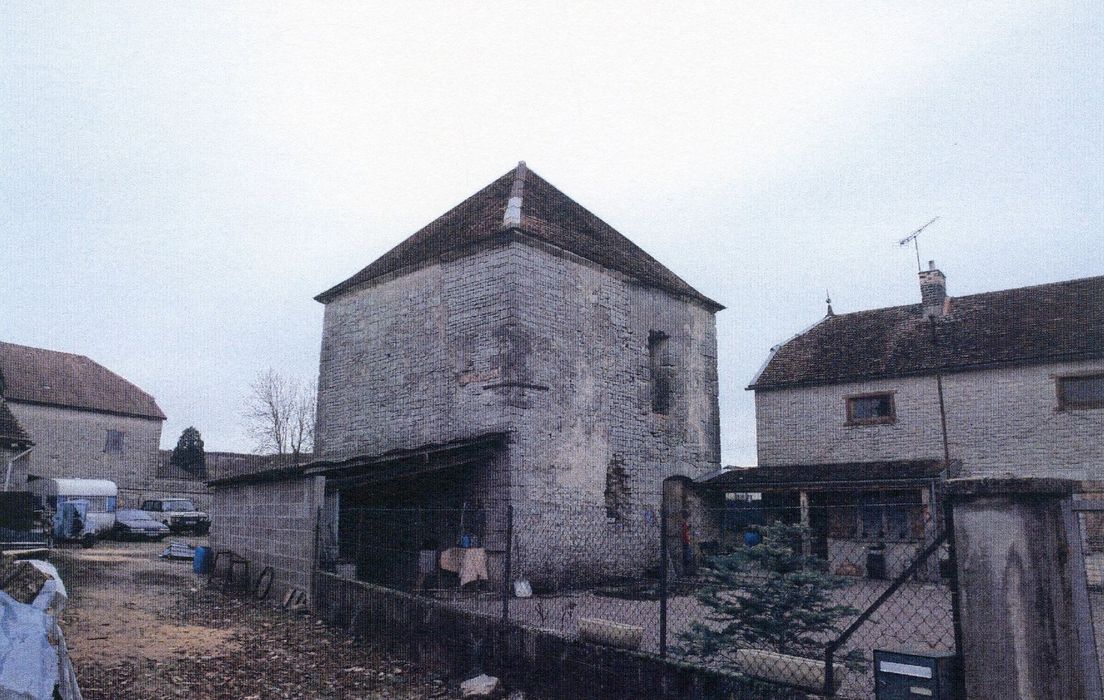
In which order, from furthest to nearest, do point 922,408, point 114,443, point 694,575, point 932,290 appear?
point 114,443, point 932,290, point 922,408, point 694,575

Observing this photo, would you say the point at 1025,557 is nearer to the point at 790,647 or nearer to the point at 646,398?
the point at 790,647

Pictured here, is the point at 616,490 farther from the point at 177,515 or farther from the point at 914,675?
the point at 177,515

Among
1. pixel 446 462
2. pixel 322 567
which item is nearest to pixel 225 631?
pixel 322 567

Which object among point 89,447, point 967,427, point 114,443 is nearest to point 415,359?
point 967,427

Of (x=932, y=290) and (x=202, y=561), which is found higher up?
(x=932, y=290)

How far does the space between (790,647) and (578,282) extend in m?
11.0

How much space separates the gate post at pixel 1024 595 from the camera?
377cm

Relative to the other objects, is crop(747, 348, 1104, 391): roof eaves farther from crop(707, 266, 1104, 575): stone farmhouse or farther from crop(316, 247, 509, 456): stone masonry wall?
crop(316, 247, 509, 456): stone masonry wall

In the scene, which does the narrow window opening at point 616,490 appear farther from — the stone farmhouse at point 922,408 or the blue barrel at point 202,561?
the blue barrel at point 202,561

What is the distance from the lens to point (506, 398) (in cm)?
1484

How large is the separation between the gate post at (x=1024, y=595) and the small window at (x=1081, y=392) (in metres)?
17.6

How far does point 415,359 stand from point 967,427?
1436cm

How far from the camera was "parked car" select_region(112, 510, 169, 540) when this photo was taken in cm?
2730

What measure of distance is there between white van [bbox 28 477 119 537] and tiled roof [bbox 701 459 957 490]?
20127 millimetres
